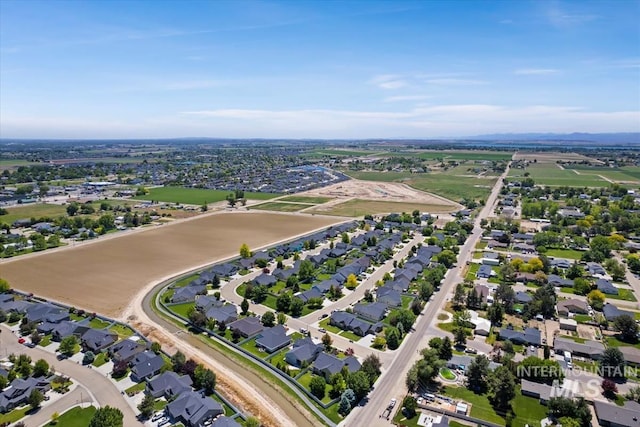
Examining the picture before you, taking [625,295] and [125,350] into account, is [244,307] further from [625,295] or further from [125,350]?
[625,295]

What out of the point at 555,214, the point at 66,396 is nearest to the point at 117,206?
the point at 66,396

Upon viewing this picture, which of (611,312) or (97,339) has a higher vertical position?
(611,312)

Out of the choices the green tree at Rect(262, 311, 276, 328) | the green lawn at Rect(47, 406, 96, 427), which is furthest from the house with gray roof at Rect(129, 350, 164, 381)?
the green tree at Rect(262, 311, 276, 328)

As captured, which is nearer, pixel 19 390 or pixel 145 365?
pixel 19 390

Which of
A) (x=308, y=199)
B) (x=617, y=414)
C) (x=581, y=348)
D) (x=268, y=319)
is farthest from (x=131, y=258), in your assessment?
(x=617, y=414)

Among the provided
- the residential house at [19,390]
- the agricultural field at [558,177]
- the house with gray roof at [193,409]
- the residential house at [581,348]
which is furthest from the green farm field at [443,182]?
the residential house at [19,390]

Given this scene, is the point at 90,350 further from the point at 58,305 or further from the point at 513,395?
the point at 513,395
